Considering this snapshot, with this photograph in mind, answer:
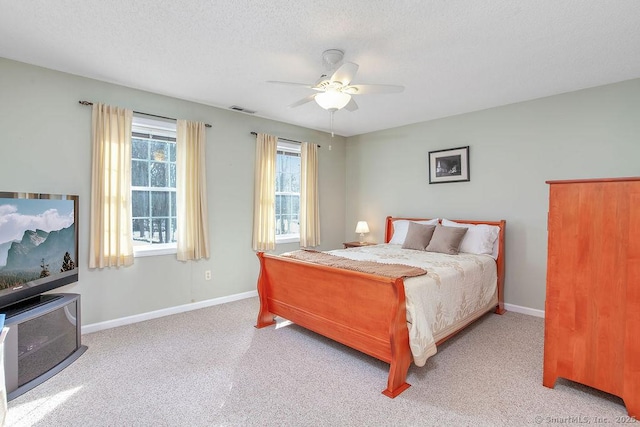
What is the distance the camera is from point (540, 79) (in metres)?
3.16

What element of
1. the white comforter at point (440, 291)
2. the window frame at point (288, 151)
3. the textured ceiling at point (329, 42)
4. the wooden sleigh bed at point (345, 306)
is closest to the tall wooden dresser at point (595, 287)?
the white comforter at point (440, 291)

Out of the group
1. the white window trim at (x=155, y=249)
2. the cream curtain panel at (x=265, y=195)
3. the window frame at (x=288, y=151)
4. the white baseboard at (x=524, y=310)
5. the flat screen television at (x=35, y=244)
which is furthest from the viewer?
the window frame at (x=288, y=151)

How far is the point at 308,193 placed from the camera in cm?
511

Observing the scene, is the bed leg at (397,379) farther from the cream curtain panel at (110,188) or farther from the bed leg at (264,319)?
the cream curtain panel at (110,188)

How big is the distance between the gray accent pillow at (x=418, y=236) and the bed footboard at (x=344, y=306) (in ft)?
5.55

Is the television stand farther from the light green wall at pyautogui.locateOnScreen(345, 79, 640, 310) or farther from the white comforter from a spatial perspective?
the light green wall at pyautogui.locateOnScreen(345, 79, 640, 310)

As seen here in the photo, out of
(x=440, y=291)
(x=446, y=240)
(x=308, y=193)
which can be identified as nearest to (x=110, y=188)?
(x=308, y=193)

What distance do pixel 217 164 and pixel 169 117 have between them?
2.48 feet

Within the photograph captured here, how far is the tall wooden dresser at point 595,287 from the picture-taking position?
1957 millimetres

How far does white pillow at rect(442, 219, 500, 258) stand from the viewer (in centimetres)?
376

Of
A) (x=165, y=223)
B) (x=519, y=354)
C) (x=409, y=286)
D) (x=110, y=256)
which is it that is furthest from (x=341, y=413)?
(x=165, y=223)

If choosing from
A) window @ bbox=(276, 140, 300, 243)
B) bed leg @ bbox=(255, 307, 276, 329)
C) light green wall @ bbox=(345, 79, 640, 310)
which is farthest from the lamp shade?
bed leg @ bbox=(255, 307, 276, 329)

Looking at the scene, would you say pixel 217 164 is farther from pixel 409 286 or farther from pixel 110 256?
pixel 409 286

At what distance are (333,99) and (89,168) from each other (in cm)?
253
